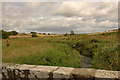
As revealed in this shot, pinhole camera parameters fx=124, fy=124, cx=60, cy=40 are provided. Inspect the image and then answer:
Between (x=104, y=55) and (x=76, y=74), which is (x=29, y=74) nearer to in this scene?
(x=76, y=74)

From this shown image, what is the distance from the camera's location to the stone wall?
6.80 ft

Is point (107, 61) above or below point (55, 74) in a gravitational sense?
below

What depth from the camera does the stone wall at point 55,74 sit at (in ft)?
6.80

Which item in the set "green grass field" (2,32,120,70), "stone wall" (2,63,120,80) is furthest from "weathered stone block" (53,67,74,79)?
"green grass field" (2,32,120,70)

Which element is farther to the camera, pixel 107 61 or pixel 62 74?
pixel 107 61

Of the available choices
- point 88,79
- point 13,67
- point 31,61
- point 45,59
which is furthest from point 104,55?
point 13,67

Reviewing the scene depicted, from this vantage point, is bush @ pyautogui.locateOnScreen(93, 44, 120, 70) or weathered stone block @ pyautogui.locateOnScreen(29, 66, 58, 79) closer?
weathered stone block @ pyautogui.locateOnScreen(29, 66, 58, 79)

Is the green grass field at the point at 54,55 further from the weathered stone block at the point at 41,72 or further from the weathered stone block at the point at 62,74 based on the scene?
the weathered stone block at the point at 62,74

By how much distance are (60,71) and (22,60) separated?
2014 millimetres

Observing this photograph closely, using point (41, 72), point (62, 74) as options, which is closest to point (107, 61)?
point (62, 74)

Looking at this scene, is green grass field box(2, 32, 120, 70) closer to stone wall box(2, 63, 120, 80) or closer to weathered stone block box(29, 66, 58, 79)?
stone wall box(2, 63, 120, 80)

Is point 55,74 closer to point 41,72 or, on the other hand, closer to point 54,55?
point 41,72

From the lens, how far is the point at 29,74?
247cm

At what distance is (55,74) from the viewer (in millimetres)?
2264
